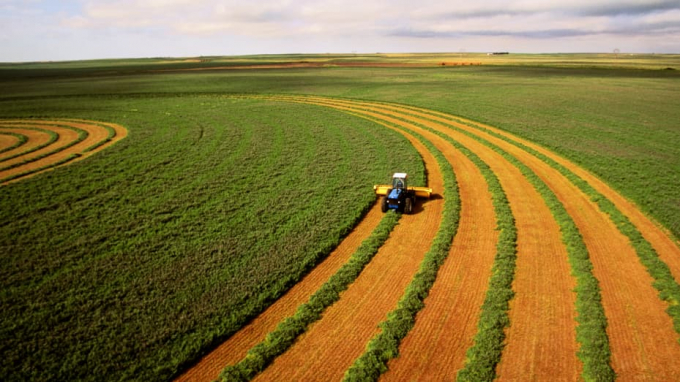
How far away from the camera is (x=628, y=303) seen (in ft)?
41.9

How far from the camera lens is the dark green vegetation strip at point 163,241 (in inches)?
444

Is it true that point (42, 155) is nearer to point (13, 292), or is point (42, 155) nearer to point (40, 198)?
point (40, 198)

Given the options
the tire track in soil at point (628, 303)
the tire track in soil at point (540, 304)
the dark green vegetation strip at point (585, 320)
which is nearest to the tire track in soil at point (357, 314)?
the tire track in soil at point (540, 304)

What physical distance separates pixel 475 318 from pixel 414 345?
102 inches

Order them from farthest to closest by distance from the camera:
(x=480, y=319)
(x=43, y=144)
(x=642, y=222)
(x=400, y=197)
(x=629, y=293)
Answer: (x=43, y=144) < (x=400, y=197) < (x=642, y=222) < (x=629, y=293) < (x=480, y=319)

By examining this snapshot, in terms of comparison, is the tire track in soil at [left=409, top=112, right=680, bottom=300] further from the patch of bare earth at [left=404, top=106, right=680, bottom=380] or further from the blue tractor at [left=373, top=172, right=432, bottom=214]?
the blue tractor at [left=373, top=172, right=432, bottom=214]

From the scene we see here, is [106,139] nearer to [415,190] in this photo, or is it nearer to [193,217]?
[193,217]

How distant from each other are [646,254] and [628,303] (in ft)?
14.3

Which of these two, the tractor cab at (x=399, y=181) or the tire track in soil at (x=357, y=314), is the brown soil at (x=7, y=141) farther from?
the tire track in soil at (x=357, y=314)

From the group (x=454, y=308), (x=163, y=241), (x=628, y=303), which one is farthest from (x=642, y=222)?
(x=163, y=241)

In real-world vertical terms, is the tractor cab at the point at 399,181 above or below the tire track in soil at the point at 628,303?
above

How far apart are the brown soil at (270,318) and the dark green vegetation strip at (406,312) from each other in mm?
3271

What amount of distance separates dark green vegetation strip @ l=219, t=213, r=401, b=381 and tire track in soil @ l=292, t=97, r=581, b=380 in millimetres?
3838

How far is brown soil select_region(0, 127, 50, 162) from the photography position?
101 ft
